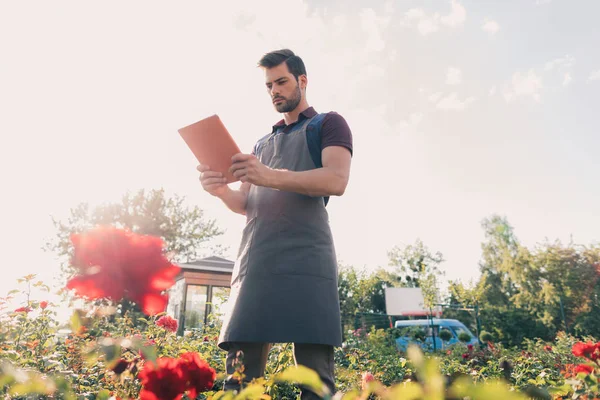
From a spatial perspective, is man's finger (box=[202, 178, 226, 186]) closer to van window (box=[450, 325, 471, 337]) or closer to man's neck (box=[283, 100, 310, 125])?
man's neck (box=[283, 100, 310, 125])

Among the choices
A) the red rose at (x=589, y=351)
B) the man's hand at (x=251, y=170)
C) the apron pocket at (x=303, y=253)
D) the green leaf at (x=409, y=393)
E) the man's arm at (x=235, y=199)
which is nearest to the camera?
the green leaf at (x=409, y=393)

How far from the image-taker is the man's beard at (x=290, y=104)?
1959 mm

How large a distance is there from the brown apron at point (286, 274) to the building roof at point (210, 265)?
10.8 metres

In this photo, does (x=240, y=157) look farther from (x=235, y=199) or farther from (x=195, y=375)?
(x=195, y=375)

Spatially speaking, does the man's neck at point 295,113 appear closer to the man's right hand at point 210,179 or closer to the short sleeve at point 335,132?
the short sleeve at point 335,132

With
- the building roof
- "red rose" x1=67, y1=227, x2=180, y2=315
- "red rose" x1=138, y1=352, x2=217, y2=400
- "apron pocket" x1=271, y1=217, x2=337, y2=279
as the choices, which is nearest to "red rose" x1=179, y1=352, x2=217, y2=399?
"red rose" x1=138, y1=352, x2=217, y2=400

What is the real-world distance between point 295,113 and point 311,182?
654 mm

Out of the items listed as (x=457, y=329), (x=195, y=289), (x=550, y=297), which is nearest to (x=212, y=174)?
(x=195, y=289)

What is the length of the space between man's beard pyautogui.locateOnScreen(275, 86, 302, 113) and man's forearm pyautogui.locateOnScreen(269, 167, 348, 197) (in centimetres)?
53

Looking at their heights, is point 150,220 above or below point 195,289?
above

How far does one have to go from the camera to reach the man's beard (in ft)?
6.43

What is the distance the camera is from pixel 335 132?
5.83 ft

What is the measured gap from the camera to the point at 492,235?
33.8m

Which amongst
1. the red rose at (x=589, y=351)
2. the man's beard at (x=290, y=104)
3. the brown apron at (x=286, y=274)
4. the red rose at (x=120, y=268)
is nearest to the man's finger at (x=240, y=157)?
the brown apron at (x=286, y=274)
